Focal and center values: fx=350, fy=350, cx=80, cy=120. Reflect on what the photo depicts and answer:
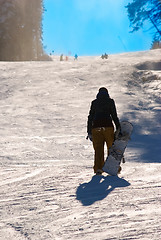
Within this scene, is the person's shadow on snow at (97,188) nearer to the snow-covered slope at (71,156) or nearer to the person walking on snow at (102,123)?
the snow-covered slope at (71,156)

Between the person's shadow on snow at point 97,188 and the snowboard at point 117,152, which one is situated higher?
the snowboard at point 117,152

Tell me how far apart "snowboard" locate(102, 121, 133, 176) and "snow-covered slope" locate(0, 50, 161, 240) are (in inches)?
7.5

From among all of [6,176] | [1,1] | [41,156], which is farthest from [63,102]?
[1,1]

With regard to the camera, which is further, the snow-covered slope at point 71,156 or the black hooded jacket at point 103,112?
the black hooded jacket at point 103,112

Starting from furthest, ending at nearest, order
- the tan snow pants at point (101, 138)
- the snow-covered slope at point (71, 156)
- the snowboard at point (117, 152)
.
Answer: the tan snow pants at point (101, 138), the snowboard at point (117, 152), the snow-covered slope at point (71, 156)

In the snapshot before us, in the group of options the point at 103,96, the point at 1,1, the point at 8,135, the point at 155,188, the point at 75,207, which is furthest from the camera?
the point at 1,1

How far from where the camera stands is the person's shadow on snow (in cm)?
536

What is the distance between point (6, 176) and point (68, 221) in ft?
10.5

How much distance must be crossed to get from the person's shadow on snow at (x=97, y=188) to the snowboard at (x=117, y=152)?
18cm

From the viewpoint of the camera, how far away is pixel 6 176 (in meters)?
7.24

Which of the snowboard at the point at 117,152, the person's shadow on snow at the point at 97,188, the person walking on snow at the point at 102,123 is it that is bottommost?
the person's shadow on snow at the point at 97,188

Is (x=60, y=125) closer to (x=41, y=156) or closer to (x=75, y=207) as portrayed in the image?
(x=41, y=156)

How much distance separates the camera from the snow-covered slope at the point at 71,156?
169 inches

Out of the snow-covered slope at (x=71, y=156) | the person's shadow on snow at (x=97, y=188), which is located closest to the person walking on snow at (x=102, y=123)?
the person's shadow on snow at (x=97, y=188)
